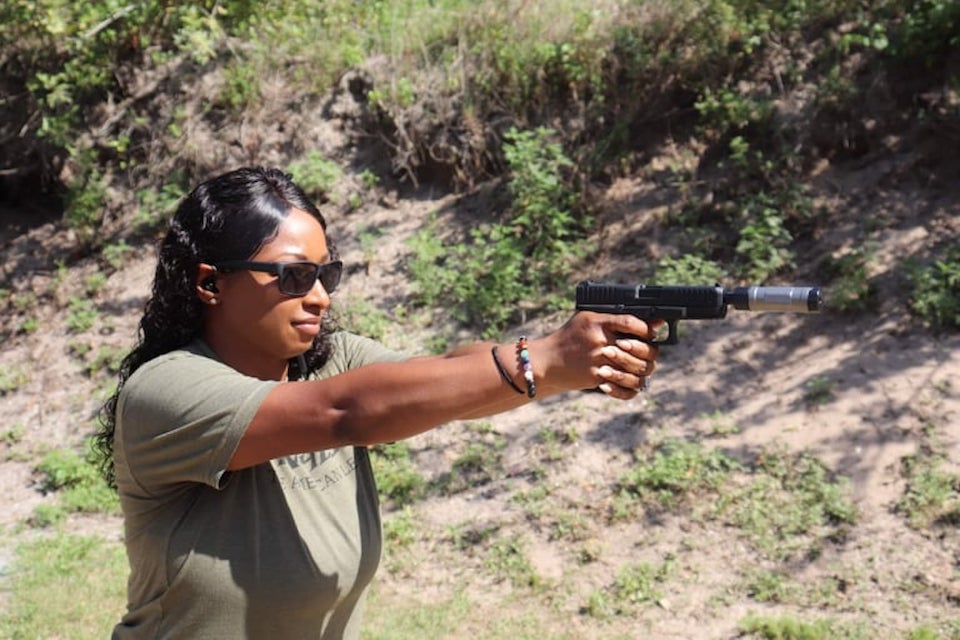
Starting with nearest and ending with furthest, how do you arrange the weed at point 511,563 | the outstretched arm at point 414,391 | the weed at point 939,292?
the outstretched arm at point 414,391, the weed at point 511,563, the weed at point 939,292

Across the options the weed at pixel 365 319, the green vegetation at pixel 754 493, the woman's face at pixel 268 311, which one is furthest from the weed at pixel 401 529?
the woman's face at pixel 268 311

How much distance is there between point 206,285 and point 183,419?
0.39 meters

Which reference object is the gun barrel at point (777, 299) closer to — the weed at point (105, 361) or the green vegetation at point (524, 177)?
the green vegetation at point (524, 177)

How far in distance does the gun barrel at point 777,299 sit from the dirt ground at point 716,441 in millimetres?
2906

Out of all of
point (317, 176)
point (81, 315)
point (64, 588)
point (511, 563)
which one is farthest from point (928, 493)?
point (81, 315)

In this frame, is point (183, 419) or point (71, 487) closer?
point (183, 419)

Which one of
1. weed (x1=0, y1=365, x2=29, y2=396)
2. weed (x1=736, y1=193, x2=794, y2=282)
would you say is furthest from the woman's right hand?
weed (x1=0, y1=365, x2=29, y2=396)

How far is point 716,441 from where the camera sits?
225 inches

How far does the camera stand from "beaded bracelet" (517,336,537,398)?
6.53ft

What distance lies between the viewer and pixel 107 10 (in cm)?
952

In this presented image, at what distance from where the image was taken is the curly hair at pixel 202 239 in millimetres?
2256

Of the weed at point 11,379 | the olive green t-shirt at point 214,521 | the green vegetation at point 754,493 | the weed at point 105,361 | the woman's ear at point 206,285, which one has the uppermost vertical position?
the woman's ear at point 206,285

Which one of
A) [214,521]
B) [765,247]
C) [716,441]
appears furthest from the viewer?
[765,247]

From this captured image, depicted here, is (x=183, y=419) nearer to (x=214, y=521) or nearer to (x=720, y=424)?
(x=214, y=521)
